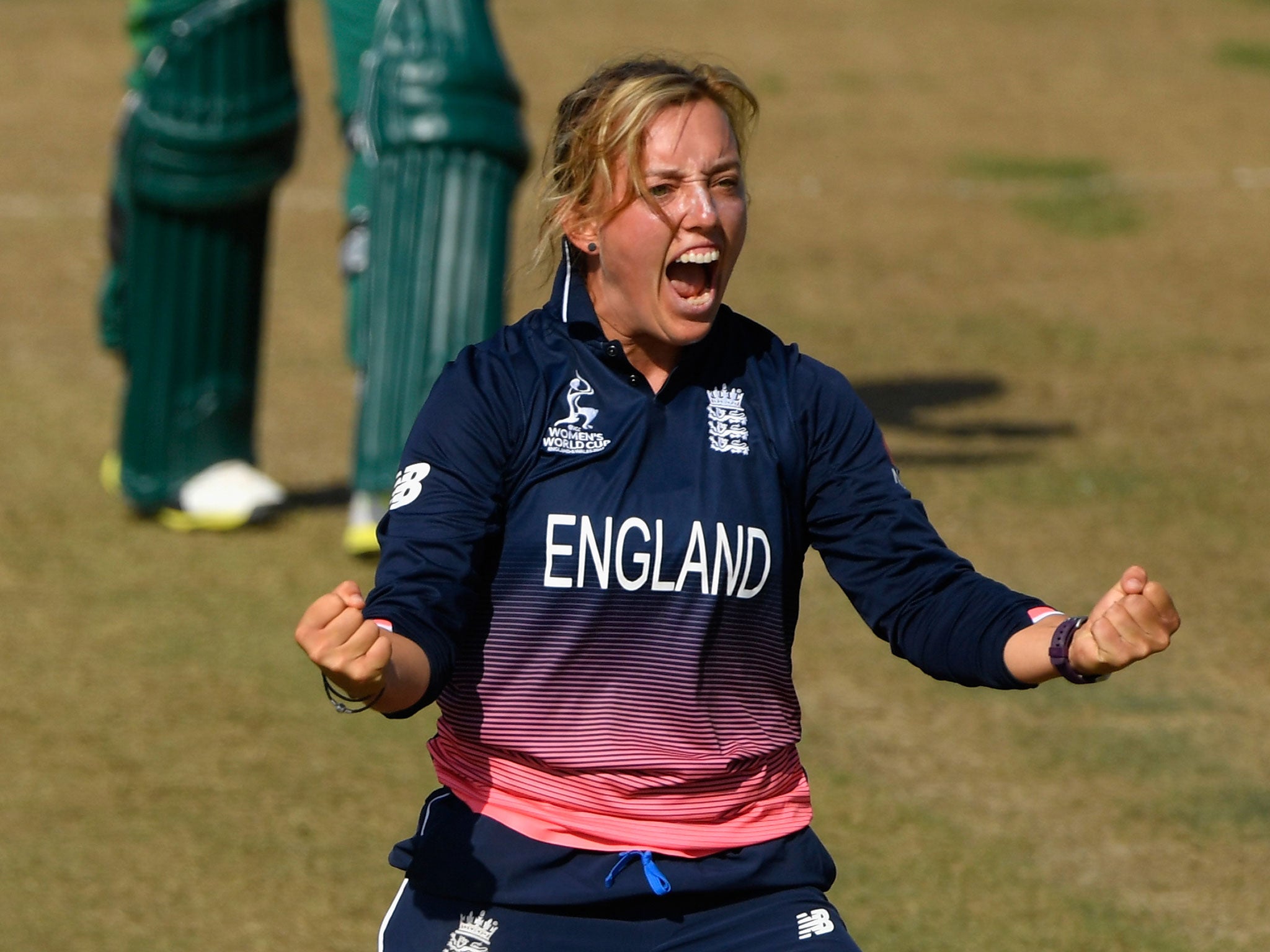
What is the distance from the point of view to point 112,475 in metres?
6.40

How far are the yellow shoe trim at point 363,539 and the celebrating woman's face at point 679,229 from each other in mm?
2918

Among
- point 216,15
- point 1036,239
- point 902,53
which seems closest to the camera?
point 216,15

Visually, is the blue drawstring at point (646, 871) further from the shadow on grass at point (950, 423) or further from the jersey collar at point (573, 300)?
the shadow on grass at point (950, 423)

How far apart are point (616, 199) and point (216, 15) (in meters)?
3.50

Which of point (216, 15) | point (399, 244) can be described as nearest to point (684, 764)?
point (399, 244)

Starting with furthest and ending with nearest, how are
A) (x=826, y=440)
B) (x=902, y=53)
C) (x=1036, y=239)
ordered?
(x=902, y=53), (x=1036, y=239), (x=826, y=440)

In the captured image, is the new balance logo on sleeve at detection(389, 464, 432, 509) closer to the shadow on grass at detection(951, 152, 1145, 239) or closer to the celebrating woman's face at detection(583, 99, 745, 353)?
the celebrating woman's face at detection(583, 99, 745, 353)

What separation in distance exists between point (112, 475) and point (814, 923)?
14.0ft

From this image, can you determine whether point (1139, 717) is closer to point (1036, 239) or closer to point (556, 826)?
point (556, 826)

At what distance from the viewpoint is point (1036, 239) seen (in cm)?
1003

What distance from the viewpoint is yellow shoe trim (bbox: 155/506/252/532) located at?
6.09 m

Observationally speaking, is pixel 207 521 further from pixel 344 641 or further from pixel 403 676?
pixel 344 641

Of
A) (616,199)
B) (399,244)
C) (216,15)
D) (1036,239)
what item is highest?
(616,199)

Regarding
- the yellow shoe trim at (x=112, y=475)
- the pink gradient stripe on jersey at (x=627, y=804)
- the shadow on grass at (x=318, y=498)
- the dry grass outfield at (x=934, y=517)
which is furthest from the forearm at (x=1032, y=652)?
the yellow shoe trim at (x=112, y=475)
